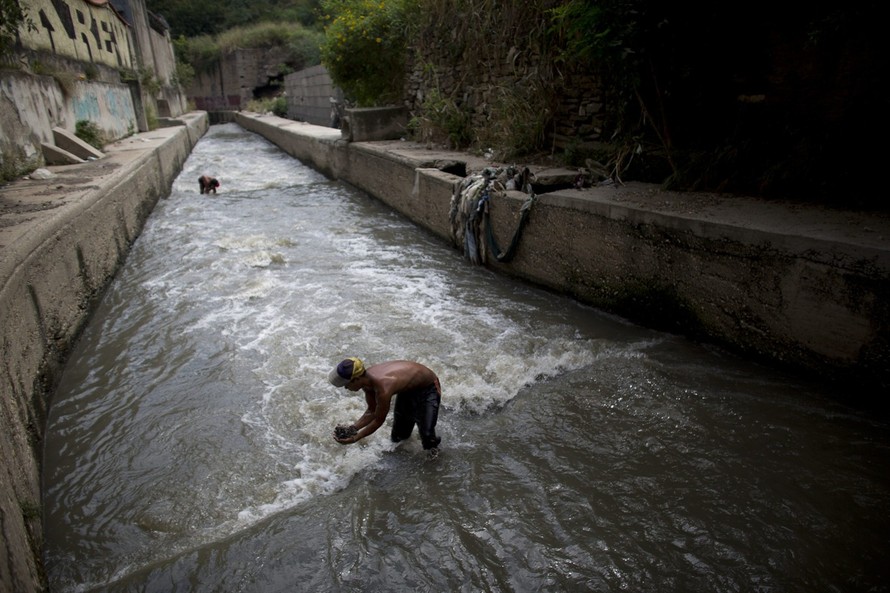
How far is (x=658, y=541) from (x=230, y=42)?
46.0m

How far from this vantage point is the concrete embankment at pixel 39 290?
9.03ft

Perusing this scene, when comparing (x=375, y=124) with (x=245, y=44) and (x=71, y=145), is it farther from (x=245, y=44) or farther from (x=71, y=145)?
(x=245, y=44)

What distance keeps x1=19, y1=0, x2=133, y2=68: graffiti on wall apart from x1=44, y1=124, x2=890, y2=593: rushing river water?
29.1ft

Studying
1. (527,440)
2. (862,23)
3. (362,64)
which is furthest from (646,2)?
(362,64)

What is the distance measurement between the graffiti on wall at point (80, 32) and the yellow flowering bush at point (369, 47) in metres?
6.08

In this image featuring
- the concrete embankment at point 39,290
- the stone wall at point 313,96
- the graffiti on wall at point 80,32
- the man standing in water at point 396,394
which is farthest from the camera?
the stone wall at point 313,96

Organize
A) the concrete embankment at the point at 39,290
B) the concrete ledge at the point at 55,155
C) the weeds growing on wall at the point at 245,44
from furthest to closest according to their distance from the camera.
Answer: the weeds growing on wall at the point at 245,44
the concrete ledge at the point at 55,155
the concrete embankment at the point at 39,290

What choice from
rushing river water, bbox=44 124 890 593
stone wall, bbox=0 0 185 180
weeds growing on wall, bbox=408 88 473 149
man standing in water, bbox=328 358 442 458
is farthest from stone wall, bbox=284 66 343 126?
man standing in water, bbox=328 358 442 458

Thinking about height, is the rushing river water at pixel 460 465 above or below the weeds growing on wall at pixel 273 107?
below

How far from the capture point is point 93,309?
608 centimetres

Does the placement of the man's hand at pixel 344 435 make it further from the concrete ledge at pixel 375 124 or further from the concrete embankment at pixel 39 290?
the concrete ledge at pixel 375 124

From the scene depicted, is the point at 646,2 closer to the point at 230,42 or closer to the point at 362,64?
the point at 362,64

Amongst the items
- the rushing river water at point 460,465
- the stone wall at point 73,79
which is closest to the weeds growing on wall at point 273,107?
the stone wall at point 73,79

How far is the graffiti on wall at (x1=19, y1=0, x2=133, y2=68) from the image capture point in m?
12.3
